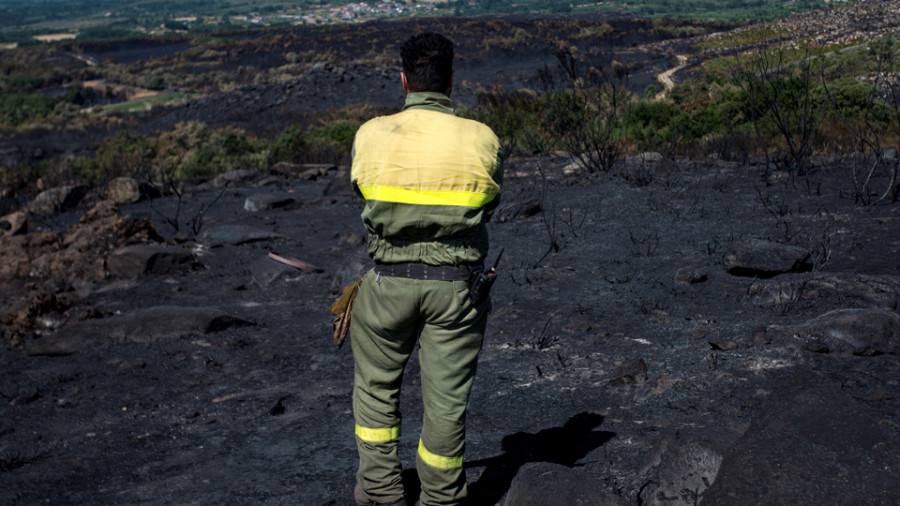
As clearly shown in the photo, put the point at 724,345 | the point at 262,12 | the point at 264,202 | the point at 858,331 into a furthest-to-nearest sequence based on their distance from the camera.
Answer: the point at 262,12, the point at 264,202, the point at 724,345, the point at 858,331

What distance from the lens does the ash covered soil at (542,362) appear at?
2467 millimetres

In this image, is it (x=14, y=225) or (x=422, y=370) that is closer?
(x=422, y=370)

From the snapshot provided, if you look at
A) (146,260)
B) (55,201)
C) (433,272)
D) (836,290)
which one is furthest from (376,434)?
(55,201)

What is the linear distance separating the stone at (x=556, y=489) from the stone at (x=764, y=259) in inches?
132

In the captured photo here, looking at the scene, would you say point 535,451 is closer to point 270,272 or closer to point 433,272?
point 433,272

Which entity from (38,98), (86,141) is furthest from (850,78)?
(38,98)

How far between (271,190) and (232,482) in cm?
912

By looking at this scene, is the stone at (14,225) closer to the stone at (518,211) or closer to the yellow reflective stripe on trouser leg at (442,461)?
the stone at (518,211)

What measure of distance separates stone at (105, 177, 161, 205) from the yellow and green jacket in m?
9.94

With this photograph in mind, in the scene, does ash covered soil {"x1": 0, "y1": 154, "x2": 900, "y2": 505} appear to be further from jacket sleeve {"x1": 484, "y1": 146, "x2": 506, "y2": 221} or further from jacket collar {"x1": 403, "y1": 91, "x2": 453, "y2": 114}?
Result: jacket collar {"x1": 403, "y1": 91, "x2": 453, "y2": 114}

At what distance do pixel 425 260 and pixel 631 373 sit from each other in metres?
1.83

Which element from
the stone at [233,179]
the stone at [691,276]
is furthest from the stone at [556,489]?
the stone at [233,179]

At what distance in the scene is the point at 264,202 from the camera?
10086 millimetres

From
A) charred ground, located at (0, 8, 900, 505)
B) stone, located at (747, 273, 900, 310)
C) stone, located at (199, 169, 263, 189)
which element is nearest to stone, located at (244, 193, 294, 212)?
charred ground, located at (0, 8, 900, 505)
